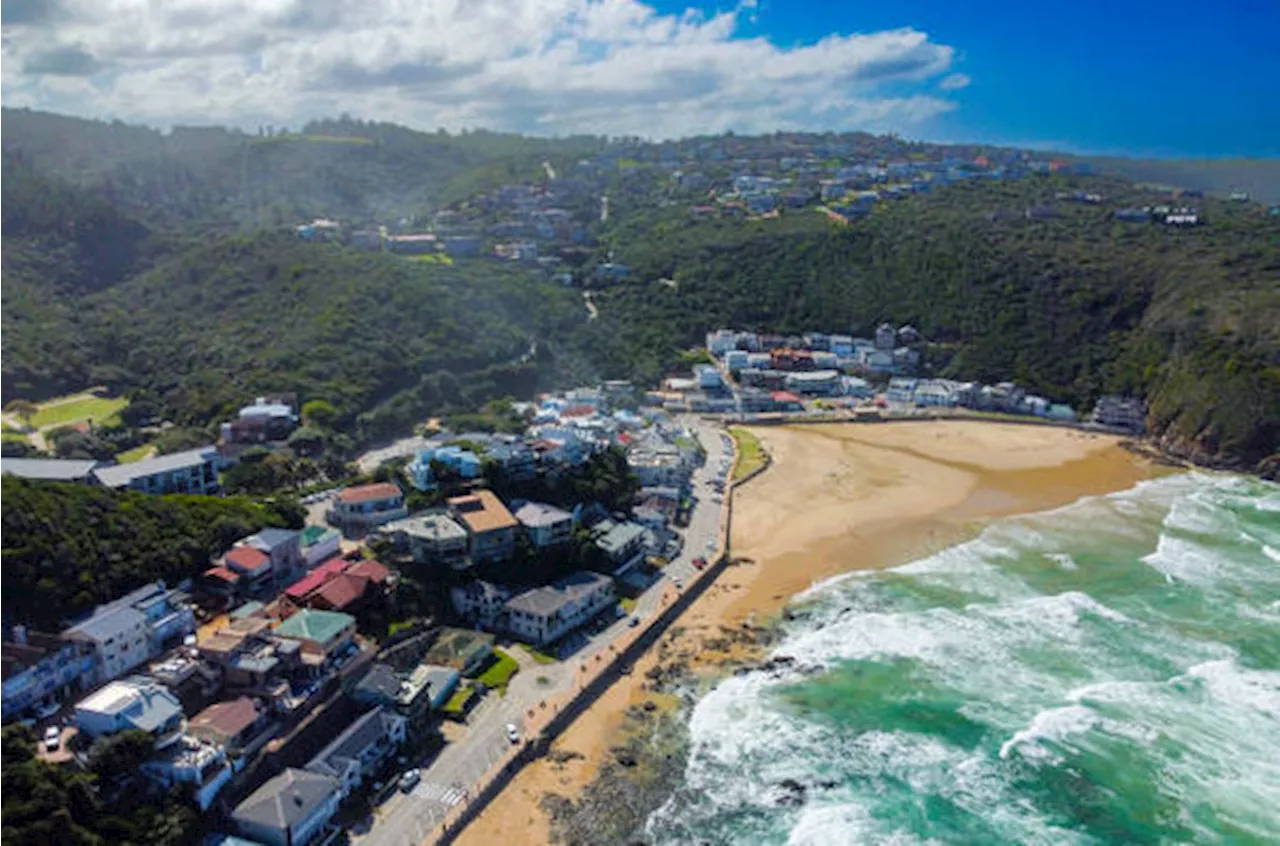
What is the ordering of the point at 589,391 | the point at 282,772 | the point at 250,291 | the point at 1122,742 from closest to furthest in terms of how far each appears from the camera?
the point at 282,772 → the point at 1122,742 → the point at 589,391 → the point at 250,291

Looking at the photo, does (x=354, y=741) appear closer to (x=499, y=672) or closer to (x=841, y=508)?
(x=499, y=672)

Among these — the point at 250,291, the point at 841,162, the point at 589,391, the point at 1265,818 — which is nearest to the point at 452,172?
the point at 841,162

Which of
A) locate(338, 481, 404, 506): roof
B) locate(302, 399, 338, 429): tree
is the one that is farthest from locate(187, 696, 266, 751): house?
locate(302, 399, 338, 429): tree

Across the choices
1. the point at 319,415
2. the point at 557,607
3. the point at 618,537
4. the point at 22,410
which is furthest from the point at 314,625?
the point at 22,410

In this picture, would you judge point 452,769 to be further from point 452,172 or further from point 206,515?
point 452,172

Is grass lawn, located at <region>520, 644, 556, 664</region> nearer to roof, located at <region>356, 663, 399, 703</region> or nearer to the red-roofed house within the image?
roof, located at <region>356, 663, 399, 703</region>
